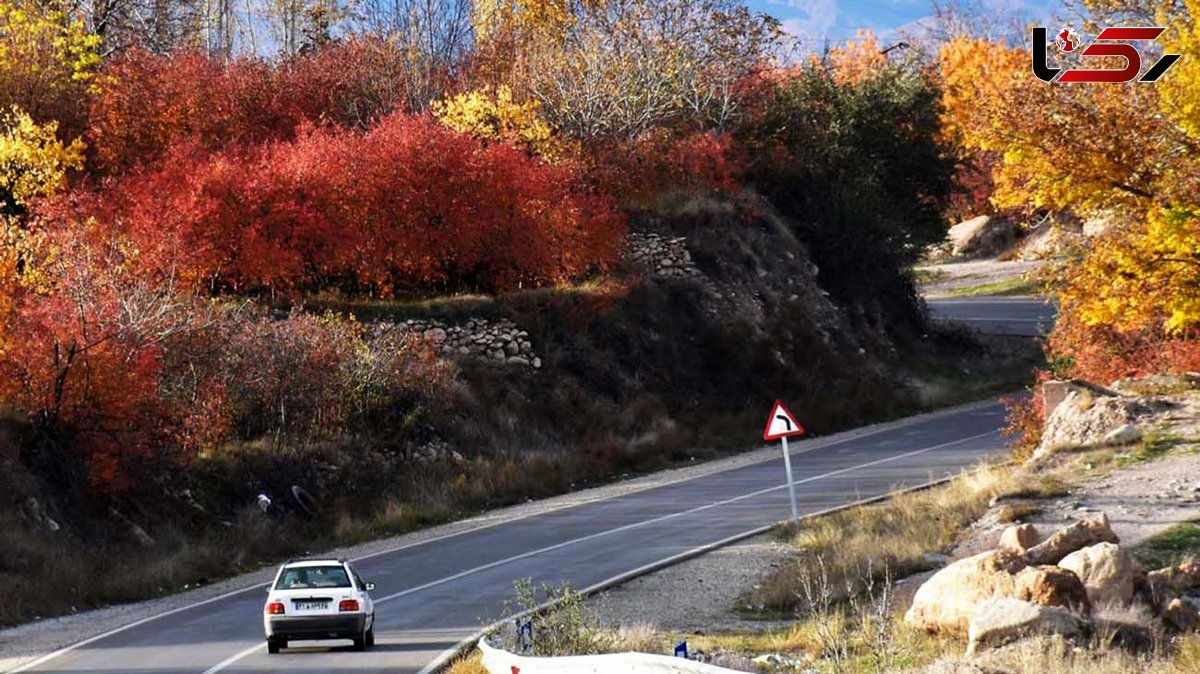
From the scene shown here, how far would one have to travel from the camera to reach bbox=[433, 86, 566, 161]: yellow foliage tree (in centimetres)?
4672

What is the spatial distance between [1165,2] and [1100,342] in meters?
9.71

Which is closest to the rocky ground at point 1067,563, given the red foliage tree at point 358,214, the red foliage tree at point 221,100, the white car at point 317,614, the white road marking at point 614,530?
the white road marking at point 614,530

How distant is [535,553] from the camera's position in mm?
27000

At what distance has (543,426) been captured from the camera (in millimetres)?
Answer: 40000

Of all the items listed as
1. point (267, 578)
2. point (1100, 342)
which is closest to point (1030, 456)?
point (1100, 342)

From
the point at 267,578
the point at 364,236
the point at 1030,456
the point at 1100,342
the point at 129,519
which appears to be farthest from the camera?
the point at 364,236

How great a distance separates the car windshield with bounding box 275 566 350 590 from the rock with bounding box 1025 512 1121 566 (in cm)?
864

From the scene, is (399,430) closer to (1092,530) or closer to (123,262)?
(123,262)

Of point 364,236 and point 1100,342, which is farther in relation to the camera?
point 364,236

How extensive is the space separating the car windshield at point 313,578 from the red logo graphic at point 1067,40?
1681cm

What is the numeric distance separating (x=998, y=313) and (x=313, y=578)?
5521cm

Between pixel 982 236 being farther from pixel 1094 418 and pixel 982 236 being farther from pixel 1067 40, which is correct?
pixel 1067 40

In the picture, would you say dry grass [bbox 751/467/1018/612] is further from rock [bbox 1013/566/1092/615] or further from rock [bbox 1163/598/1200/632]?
rock [bbox 1163/598/1200/632]

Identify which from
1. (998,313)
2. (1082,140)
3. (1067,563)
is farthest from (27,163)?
(998,313)
